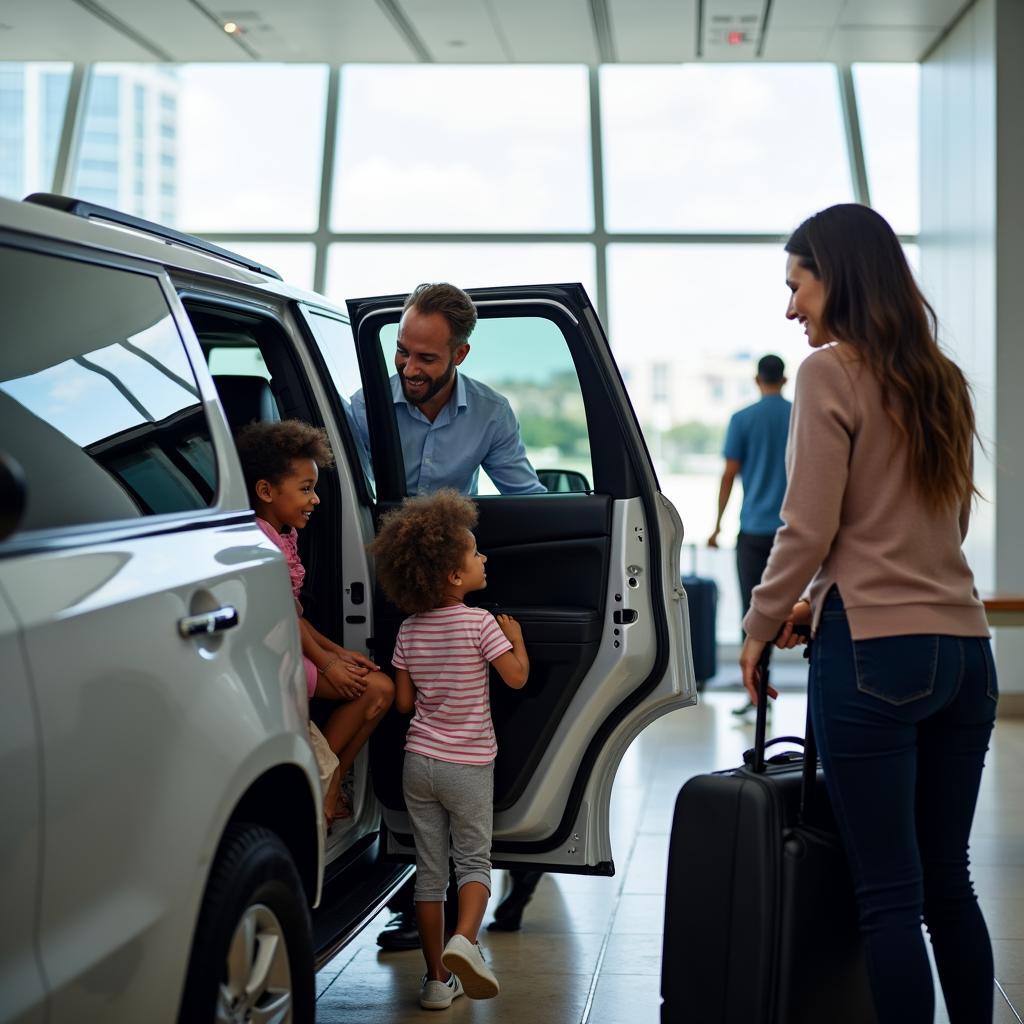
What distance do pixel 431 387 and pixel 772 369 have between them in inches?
151

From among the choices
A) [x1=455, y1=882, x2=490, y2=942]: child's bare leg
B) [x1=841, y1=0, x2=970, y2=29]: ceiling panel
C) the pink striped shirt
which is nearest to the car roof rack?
the pink striped shirt

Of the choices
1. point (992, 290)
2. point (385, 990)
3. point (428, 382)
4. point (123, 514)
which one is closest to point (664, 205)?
point (992, 290)

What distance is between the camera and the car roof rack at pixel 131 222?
206 centimetres

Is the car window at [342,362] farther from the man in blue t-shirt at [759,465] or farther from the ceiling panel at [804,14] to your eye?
the ceiling panel at [804,14]

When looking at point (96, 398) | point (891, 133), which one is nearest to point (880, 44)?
point (891, 133)

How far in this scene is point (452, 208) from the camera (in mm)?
8758

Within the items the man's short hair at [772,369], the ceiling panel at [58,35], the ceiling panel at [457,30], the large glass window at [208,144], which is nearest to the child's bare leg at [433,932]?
the man's short hair at [772,369]

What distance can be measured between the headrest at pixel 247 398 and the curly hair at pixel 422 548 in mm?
422

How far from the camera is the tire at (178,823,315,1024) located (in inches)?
71.4

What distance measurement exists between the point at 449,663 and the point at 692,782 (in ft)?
2.17

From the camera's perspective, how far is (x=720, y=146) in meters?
8.74

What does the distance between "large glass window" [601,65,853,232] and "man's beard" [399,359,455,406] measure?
5785 millimetres

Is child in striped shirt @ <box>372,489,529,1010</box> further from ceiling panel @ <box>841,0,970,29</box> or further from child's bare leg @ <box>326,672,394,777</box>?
ceiling panel @ <box>841,0,970,29</box>

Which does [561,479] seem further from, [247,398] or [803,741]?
[803,741]
